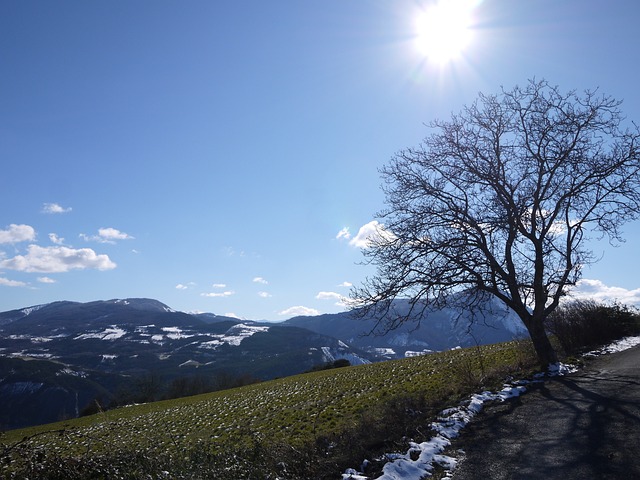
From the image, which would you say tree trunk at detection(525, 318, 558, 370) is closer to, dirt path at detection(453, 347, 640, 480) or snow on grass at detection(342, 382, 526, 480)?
dirt path at detection(453, 347, 640, 480)

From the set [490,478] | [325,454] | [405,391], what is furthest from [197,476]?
[405,391]

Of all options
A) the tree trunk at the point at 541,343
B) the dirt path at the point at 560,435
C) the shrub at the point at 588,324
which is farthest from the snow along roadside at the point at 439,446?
the shrub at the point at 588,324

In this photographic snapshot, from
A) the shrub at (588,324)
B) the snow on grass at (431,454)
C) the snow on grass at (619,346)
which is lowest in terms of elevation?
the snow on grass at (431,454)

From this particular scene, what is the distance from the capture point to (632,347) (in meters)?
18.8

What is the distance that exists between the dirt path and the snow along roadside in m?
0.27

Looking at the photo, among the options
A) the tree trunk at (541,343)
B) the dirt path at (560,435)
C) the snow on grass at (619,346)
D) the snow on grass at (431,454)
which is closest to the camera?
the dirt path at (560,435)

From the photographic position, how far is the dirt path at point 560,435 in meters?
6.41

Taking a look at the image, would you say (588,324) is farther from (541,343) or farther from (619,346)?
(541,343)

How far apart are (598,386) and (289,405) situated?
14.0 metres

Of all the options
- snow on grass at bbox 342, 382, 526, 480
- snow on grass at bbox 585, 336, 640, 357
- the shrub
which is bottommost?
snow on grass at bbox 342, 382, 526, 480

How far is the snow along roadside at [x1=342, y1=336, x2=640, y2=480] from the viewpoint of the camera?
22.1 ft

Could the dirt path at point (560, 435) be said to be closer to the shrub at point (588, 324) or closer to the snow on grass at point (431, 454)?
the snow on grass at point (431, 454)

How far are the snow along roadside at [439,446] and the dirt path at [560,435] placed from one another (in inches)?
10.6

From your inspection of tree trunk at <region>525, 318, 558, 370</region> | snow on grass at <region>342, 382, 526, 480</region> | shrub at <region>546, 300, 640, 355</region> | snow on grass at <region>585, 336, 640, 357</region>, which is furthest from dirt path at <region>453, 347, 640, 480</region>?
shrub at <region>546, 300, 640, 355</region>
